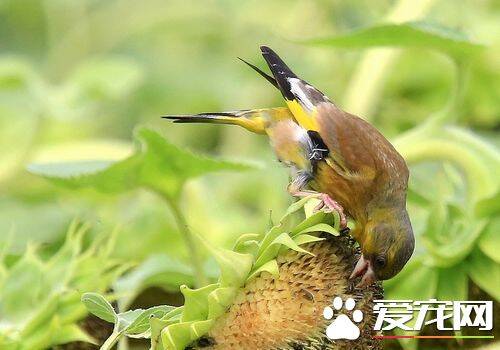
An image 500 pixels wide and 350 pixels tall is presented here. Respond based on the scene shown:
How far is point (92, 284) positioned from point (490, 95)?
21.2 inches

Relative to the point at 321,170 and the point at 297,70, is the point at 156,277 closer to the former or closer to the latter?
the point at 321,170

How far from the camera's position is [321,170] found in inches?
21.3

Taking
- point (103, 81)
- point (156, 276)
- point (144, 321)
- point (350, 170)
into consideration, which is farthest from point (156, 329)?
point (103, 81)

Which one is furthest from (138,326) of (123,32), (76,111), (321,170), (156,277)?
(123,32)

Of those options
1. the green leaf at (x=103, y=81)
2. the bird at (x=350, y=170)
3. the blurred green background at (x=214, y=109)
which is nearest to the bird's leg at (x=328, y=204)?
the bird at (x=350, y=170)

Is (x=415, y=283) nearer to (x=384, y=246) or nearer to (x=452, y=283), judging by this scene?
(x=452, y=283)

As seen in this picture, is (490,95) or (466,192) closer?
(466,192)

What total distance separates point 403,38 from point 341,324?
0.23 metres

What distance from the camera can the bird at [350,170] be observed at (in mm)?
507

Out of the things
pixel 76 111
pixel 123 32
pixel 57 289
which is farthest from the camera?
pixel 123 32

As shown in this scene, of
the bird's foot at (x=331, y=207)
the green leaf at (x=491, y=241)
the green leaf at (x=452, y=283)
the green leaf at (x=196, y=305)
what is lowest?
the green leaf at (x=196, y=305)

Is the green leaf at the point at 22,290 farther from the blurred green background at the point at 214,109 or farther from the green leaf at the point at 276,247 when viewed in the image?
the green leaf at the point at 276,247

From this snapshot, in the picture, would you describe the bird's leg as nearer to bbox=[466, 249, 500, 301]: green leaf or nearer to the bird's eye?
the bird's eye

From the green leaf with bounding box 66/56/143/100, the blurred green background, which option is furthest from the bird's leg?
the green leaf with bounding box 66/56/143/100
